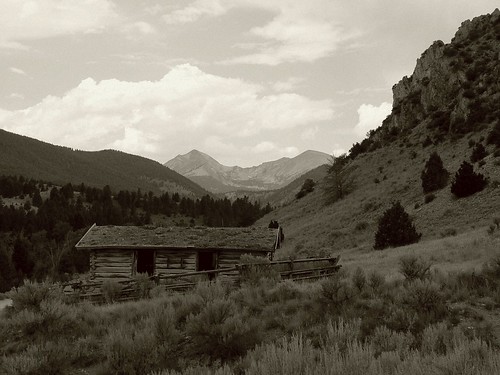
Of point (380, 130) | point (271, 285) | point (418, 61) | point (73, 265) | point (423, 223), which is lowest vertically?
point (73, 265)

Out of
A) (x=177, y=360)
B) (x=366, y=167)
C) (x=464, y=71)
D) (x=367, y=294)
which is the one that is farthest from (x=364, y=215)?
(x=177, y=360)

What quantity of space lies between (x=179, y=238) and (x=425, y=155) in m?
32.1

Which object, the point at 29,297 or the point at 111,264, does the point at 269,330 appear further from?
the point at 111,264

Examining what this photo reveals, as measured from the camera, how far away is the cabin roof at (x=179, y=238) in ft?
75.0

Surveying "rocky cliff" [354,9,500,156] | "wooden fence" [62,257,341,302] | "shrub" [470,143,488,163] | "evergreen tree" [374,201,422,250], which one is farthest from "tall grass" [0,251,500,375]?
"rocky cliff" [354,9,500,156]

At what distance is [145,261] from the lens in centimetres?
2489

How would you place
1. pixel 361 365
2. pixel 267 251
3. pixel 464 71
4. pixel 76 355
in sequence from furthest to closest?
pixel 464 71 < pixel 267 251 < pixel 76 355 < pixel 361 365

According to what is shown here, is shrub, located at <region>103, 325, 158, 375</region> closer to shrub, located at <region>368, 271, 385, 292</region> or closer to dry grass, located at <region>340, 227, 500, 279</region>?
shrub, located at <region>368, 271, 385, 292</region>

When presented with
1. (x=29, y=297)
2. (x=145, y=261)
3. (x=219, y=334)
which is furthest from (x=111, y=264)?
(x=219, y=334)

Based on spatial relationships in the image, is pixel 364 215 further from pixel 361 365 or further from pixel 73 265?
pixel 73 265

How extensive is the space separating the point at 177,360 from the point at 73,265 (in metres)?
54.1

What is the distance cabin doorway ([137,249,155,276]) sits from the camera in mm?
24342

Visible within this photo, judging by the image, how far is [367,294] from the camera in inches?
442

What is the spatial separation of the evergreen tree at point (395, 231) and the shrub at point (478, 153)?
12.1m
